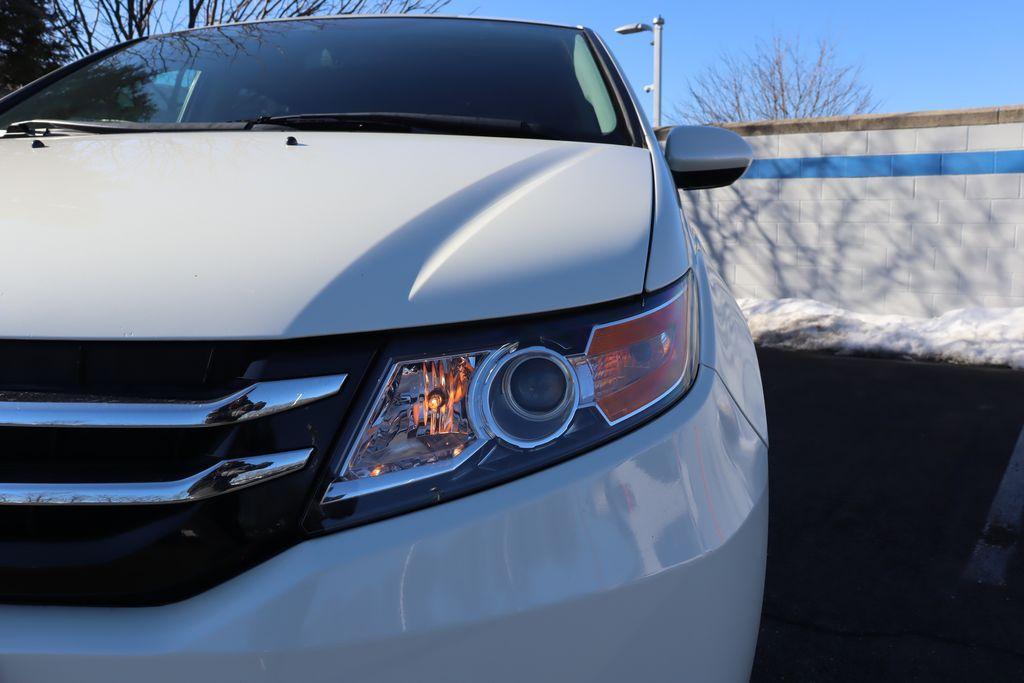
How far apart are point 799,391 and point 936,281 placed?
9.78 ft

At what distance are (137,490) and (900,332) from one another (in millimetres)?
7038

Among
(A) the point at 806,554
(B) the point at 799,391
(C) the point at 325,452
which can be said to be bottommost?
(B) the point at 799,391

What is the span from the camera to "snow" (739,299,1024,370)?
6.34m

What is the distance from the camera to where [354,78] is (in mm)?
2150

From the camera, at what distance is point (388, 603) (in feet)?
2.79

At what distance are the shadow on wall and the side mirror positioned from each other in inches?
206

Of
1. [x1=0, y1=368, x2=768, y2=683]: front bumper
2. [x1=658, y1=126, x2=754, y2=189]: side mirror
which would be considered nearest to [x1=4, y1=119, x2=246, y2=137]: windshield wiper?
[x1=658, y1=126, x2=754, y2=189]: side mirror

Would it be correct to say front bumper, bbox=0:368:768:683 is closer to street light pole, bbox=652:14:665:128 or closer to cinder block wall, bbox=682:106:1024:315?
cinder block wall, bbox=682:106:1024:315

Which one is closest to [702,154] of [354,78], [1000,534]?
[354,78]

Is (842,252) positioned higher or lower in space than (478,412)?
lower

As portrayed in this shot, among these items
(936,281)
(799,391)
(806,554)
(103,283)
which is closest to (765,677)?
(806,554)

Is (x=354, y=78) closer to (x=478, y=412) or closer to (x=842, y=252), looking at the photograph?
(x=478, y=412)

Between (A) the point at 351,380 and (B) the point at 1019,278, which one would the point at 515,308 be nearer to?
(A) the point at 351,380

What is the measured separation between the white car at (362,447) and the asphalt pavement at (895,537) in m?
1.30
